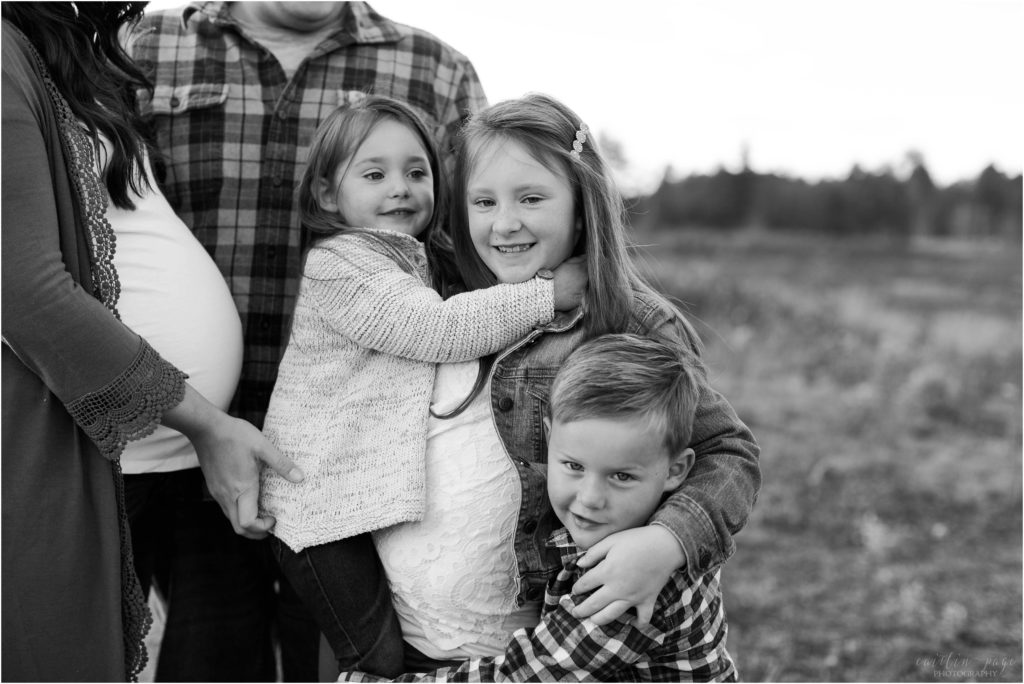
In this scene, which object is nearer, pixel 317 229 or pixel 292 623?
pixel 317 229

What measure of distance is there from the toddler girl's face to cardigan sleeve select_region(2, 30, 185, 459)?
0.64 meters

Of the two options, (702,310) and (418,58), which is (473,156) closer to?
(418,58)

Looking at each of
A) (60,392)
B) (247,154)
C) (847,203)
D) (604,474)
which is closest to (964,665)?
(604,474)

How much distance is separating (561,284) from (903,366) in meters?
8.56

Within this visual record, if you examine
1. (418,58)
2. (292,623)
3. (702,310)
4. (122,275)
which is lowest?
(702,310)

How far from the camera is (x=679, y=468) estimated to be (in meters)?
1.98

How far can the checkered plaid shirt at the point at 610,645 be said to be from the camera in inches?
73.3

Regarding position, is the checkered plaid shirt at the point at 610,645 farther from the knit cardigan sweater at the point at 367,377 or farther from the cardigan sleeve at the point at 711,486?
the knit cardigan sweater at the point at 367,377

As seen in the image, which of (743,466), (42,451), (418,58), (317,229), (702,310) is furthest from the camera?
(702,310)

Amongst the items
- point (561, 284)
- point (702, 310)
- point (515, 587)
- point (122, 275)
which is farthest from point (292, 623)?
point (702, 310)

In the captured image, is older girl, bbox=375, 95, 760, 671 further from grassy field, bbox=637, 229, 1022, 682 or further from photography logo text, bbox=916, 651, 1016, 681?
photography logo text, bbox=916, 651, 1016, 681

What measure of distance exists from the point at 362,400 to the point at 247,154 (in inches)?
38.5

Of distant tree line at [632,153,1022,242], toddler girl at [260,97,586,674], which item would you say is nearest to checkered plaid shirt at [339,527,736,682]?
toddler girl at [260,97,586,674]

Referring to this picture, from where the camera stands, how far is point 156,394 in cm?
193
